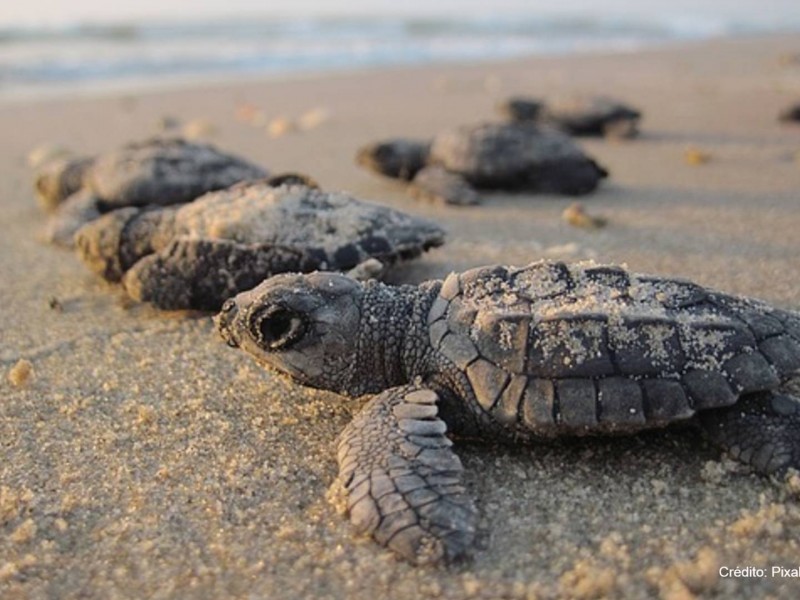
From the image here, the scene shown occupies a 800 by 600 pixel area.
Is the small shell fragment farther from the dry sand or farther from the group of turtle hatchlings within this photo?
the group of turtle hatchlings

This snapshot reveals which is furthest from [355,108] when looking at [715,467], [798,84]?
[715,467]

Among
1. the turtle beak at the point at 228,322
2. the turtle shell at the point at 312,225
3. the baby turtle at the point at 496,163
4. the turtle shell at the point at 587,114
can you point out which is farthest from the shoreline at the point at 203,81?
the turtle beak at the point at 228,322

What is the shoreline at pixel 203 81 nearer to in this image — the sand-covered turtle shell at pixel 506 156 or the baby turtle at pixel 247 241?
the sand-covered turtle shell at pixel 506 156

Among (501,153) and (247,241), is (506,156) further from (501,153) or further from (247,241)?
(247,241)

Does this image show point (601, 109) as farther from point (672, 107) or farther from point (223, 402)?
point (223, 402)

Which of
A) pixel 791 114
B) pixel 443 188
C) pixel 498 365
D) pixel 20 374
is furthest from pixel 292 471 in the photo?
pixel 791 114
